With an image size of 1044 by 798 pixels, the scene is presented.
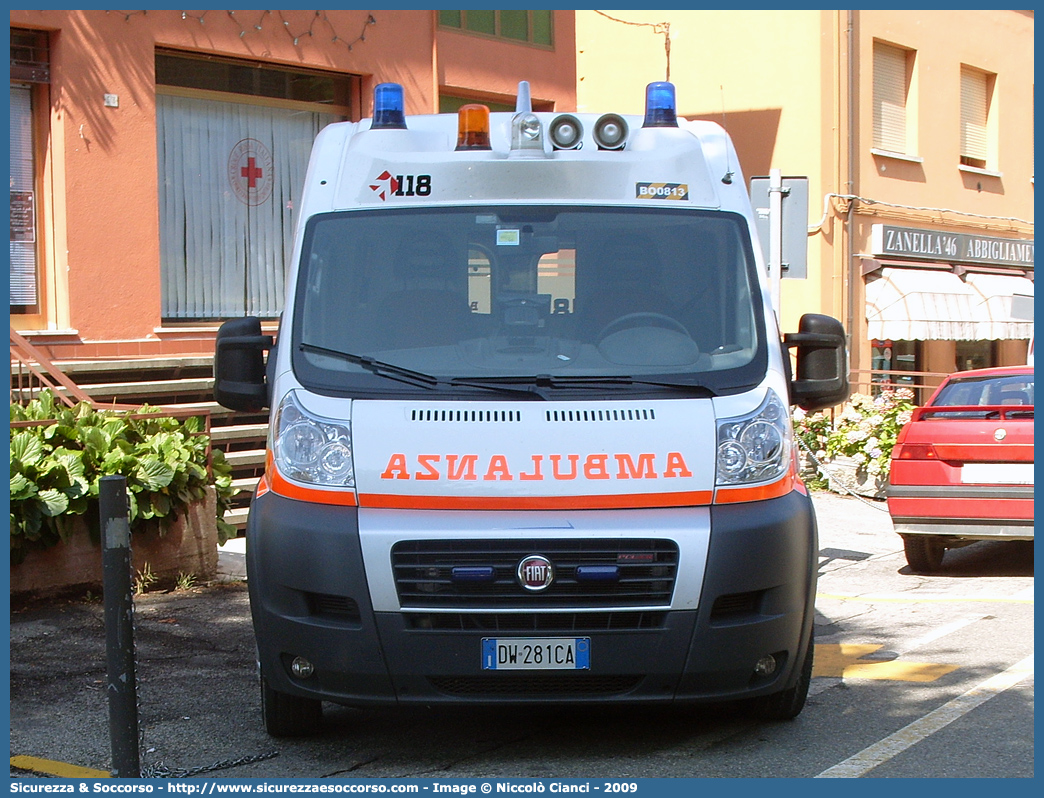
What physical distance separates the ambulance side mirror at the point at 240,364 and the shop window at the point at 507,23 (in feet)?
32.2

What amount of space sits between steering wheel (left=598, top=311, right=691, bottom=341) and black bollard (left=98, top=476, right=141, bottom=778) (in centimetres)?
200

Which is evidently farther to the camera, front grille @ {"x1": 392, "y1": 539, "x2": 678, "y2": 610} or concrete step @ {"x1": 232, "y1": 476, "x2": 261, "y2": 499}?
concrete step @ {"x1": 232, "y1": 476, "x2": 261, "y2": 499}

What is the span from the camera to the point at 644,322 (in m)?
5.45

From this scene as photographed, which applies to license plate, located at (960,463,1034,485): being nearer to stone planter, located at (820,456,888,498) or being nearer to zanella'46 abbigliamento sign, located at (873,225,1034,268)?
stone planter, located at (820,456,888,498)

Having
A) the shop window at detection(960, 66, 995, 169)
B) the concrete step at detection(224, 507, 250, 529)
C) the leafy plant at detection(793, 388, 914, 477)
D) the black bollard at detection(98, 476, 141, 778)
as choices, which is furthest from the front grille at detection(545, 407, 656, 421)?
the shop window at detection(960, 66, 995, 169)

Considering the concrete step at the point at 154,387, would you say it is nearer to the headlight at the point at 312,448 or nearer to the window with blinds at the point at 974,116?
the headlight at the point at 312,448

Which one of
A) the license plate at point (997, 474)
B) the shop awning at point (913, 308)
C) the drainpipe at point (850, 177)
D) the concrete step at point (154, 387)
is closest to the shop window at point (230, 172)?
the concrete step at point (154, 387)

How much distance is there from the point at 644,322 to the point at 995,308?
18.8 metres

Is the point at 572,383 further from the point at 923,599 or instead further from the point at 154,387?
the point at 154,387

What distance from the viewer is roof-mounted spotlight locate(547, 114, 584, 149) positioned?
19.2 feet

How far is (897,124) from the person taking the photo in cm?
2195

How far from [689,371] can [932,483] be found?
501 cm

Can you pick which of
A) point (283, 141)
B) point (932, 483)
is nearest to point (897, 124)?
point (283, 141)

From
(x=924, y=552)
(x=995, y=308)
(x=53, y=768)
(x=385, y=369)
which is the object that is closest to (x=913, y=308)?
(x=995, y=308)
